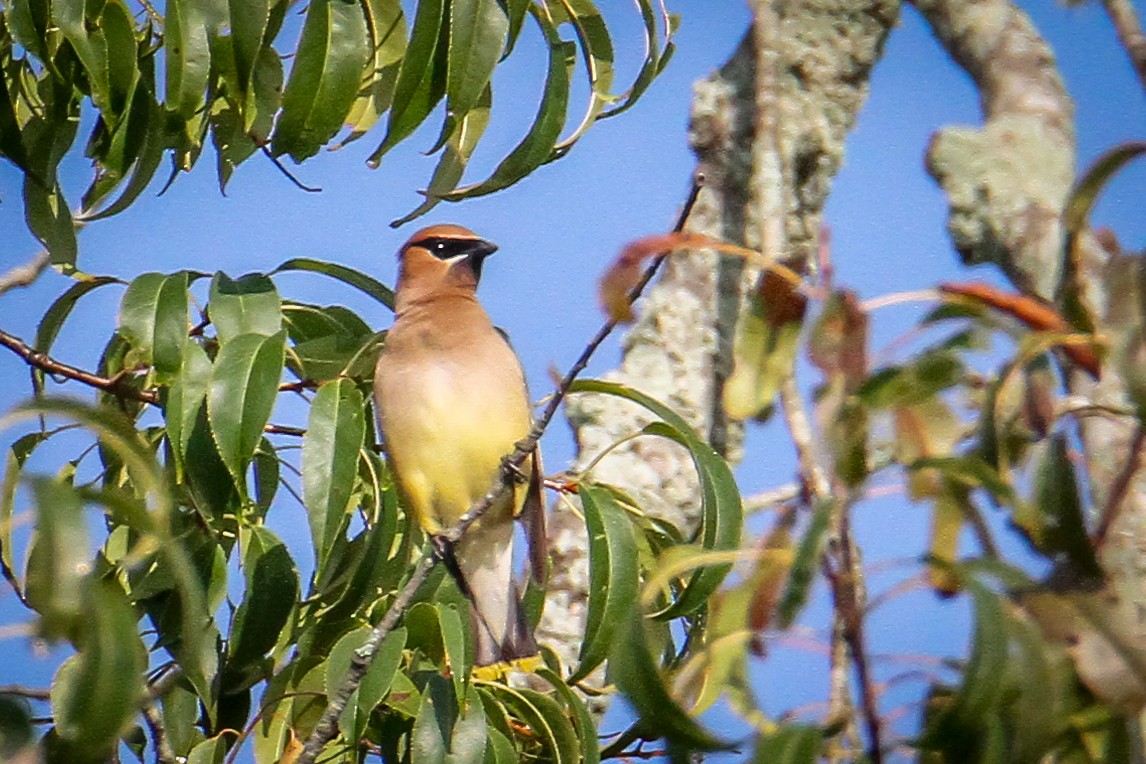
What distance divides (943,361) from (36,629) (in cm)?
74

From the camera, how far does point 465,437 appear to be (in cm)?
377

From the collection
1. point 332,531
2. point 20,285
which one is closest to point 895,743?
point 332,531

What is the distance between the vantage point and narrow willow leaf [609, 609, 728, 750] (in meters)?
1.34

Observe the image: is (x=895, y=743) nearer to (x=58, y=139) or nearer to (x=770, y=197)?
(x=58, y=139)

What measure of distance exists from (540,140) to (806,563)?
1604 mm

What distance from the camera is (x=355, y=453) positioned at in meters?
2.41

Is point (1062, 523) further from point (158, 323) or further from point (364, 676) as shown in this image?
point (158, 323)

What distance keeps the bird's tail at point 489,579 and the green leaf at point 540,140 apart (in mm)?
1293

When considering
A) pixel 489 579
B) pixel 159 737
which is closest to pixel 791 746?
pixel 159 737

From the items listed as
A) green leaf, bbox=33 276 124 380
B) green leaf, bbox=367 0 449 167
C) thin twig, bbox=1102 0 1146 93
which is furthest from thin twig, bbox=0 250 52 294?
thin twig, bbox=1102 0 1146 93

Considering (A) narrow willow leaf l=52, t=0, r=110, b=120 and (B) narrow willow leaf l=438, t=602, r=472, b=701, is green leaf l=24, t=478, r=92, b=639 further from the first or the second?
(A) narrow willow leaf l=52, t=0, r=110, b=120

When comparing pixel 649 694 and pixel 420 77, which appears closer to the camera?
pixel 649 694

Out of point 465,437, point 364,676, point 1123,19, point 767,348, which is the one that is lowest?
point 364,676

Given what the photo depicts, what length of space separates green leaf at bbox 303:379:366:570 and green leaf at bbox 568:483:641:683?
38cm
